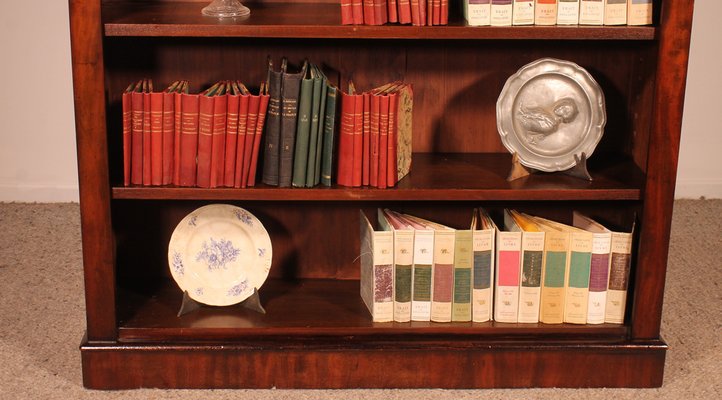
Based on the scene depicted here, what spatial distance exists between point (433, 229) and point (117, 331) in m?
0.77

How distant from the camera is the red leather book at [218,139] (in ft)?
7.38

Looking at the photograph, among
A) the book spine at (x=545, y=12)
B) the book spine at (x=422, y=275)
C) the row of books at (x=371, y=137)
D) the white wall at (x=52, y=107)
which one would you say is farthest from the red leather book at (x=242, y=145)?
the white wall at (x=52, y=107)

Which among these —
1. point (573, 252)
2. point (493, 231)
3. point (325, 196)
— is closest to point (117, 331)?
point (325, 196)

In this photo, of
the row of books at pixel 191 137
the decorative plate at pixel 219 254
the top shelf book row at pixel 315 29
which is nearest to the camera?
the top shelf book row at pixel 315 29

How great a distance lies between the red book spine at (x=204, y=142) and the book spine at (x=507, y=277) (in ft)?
2.25

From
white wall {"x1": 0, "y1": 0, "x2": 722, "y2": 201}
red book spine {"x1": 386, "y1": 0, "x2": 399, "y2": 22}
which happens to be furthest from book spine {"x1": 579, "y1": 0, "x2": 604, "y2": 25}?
white wall {"x1": 0, "y1": 0, "x2": 722, "y2": 201}

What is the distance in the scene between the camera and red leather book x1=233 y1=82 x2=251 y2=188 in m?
2.26

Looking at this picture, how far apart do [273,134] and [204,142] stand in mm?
155

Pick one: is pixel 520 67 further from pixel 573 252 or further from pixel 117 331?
pixel 117 331

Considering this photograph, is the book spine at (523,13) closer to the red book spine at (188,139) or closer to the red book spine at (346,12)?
the red book spine at (346,12)

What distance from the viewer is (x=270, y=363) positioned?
2367mm

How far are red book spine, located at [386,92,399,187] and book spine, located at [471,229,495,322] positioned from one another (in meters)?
0.24

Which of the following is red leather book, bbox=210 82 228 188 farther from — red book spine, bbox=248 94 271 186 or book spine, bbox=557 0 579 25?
book spine, bbox=557 0 579 25

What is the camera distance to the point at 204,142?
7.45 ft
